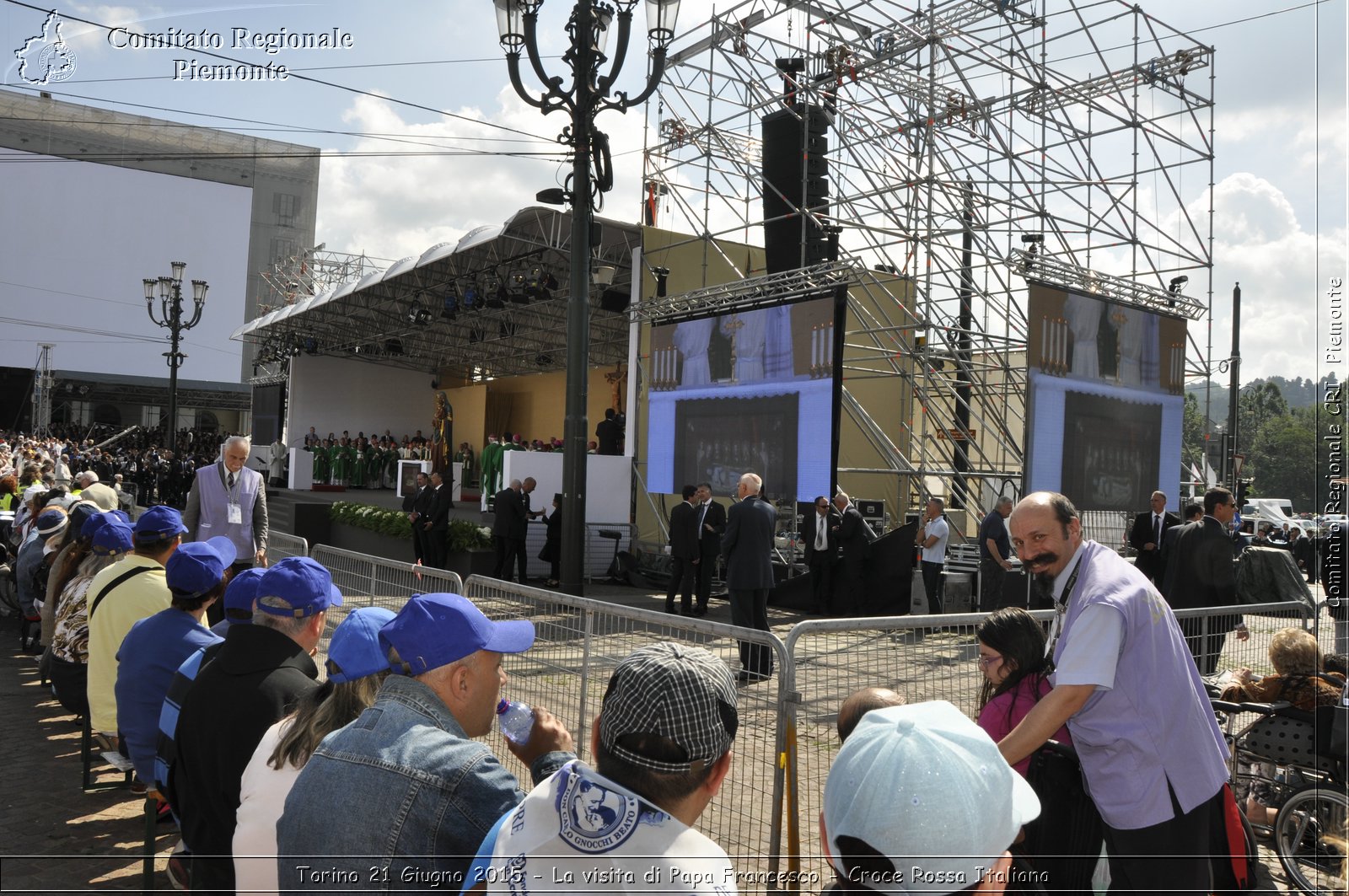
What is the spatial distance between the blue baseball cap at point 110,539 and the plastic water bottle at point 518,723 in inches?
169

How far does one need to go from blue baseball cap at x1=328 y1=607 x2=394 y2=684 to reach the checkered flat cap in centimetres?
106

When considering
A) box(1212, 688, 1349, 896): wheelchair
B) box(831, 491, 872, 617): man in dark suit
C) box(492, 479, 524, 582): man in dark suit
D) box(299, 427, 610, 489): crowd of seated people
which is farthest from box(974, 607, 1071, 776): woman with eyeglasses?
box(299, 427, 610, 489): crowd of seated people

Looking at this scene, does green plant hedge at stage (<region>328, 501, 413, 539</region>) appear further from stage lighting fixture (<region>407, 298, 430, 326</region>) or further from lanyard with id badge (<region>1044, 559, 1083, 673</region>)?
lanyard with id badge (<region>1044, 559, 1083, 673</region>)

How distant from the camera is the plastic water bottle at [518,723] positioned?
2104 mm

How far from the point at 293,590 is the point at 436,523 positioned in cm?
1166

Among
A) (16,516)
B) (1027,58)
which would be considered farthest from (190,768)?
(1027,58)

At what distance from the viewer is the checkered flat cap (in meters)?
1.43

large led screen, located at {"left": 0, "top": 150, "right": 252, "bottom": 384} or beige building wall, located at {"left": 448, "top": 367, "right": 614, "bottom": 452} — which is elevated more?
large led screen, located at {"left": 0, "top": 150, "right": 252, "bottom": 384}

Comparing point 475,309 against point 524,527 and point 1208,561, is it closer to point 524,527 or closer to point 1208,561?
point 524,527

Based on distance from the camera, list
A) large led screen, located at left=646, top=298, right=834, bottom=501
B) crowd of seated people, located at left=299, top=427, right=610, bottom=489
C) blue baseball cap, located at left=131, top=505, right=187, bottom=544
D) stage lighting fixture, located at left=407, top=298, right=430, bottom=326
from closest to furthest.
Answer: blue baseball cap, located at left=131, top=505, right=187, bottom=544 < large led screen, located at left=646, top=298, right=834, bottom=501 < stage lighting fixture, located at left=407, top=298, right=430, bottom=326 < crowd of seated people, located at left=299, top=427, right=610, bottom=489

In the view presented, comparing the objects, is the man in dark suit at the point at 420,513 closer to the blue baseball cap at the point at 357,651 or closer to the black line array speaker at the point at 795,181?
the black line array speaker at the point at 795,181

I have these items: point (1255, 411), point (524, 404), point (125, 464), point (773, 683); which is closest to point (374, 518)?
point (773, 683)

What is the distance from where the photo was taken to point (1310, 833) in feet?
13.4

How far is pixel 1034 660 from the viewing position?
2.87m
